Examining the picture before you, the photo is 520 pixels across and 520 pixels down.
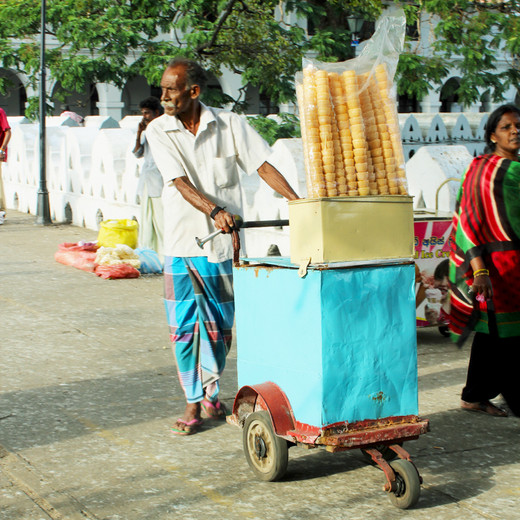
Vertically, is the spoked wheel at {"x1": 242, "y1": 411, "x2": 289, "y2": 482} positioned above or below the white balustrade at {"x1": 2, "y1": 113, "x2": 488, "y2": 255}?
below

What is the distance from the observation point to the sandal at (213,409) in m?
4.76

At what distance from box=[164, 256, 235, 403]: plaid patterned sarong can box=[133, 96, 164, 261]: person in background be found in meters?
3.95

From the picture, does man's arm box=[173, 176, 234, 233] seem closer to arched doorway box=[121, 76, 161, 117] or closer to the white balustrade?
the white balustrade

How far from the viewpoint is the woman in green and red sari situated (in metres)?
4.68

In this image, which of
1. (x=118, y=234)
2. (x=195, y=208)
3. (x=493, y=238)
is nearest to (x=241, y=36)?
(x=118, y=234)

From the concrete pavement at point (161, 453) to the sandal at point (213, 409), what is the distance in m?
0.06

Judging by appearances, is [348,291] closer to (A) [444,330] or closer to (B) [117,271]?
(A) [444,330]

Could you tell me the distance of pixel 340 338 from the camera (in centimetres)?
358

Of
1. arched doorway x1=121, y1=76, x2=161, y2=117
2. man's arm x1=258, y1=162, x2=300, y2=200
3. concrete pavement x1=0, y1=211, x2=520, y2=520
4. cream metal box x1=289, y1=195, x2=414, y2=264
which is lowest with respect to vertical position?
concrete pavement x1=0, y1=211, x2=520, y2=520

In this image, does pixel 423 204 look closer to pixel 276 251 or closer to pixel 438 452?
pixel 276 251

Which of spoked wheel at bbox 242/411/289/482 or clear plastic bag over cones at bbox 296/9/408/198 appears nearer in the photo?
clear plastic bag over cones at bbox 296/9/408/198

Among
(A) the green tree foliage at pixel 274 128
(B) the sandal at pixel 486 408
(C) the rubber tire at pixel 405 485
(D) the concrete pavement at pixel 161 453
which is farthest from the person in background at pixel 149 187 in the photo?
(C) the rubber tire at pixel 405 485

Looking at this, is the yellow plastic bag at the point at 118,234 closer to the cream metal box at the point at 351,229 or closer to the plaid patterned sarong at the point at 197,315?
the plaid patterned sarong at the point at 197,315

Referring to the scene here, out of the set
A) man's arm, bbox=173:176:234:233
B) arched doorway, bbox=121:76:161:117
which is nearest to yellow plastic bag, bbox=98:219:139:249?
man's arm, bbox=173:176:234:233
